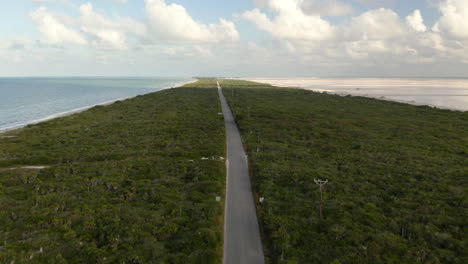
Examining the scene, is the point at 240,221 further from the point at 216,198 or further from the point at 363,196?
the point at 363,196

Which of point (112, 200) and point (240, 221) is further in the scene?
point (112, 200)

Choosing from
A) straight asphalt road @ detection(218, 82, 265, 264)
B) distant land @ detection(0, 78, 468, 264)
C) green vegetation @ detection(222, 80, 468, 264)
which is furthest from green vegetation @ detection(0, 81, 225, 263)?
green vegetation @ detection(222, 80, 468, 264)

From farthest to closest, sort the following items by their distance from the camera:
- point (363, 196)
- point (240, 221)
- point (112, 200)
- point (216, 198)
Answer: point (363, 196) < point (112, 200) < point (216, 198) < point (240, 221)

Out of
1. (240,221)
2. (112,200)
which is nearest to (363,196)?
(240,221)

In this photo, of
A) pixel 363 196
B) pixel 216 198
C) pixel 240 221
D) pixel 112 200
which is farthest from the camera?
pixel 363 196

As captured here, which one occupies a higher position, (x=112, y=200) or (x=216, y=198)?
(x=216, y=198)

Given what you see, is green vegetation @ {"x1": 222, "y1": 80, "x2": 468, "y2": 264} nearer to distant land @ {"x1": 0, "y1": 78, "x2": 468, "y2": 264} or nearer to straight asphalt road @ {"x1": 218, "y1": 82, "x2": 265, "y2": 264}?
distant land @ {"x1": 0, "y1": 78, "x2": 468, "y2": 264}

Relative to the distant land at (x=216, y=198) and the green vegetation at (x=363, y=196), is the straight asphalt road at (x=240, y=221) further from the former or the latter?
the green vegetation at (x=363, y=196)

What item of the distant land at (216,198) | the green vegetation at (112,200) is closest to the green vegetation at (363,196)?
A: the distant land at (216,198)
